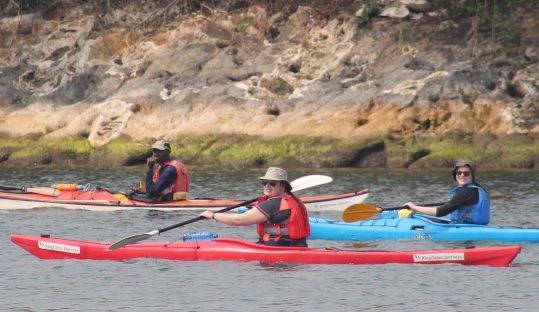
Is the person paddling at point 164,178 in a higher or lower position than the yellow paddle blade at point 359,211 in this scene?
higher

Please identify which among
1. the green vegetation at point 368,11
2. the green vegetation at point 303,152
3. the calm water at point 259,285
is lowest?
the calm water at point 259,285

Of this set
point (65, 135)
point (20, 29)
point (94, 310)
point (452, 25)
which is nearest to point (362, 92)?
point (452, 25)

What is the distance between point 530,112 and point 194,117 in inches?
338

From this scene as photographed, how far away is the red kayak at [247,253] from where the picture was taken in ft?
50.3

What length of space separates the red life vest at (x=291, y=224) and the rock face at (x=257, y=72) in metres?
17.3

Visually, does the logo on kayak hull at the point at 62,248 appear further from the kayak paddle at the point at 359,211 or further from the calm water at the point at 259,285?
the kayak paddle at the point at 359,211

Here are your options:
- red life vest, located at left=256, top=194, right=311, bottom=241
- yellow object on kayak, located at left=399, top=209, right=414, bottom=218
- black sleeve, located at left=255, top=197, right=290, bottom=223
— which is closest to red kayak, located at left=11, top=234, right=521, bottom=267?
red life vest, located at left=256, top=194, right=311, bottom=241

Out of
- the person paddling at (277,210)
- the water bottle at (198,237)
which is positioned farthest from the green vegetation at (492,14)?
the person paddling at (277,210)

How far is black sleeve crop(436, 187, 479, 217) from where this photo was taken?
1761 centimetres

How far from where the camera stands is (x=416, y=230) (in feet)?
60.0

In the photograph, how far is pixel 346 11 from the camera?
124 feet

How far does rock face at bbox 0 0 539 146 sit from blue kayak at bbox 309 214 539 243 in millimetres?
13881

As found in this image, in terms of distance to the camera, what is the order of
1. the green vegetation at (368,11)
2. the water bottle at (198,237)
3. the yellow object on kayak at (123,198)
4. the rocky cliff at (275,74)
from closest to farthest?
the water bottle at (198,237)
the yellow object on kayak at (123,198)
the rocky cliff at (275,74)
the green vegetation at (368,11)

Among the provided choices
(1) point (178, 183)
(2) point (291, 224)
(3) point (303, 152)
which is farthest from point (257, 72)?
(2) point (291, 224)
